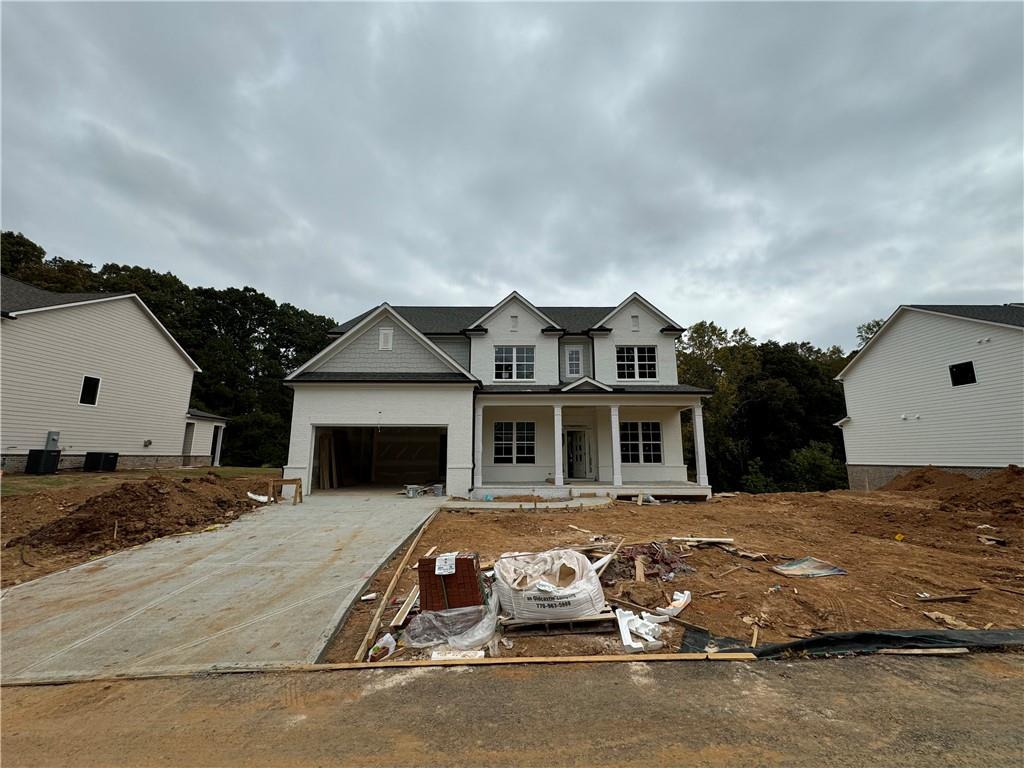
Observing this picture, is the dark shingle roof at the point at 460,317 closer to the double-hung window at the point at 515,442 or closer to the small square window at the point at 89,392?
the double-hung window at the point at 515,442

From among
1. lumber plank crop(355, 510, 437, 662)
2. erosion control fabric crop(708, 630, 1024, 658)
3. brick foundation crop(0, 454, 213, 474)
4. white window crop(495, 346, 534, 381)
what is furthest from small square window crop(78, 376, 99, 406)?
erosion control fabric crop(708, 630, 1024, 658)

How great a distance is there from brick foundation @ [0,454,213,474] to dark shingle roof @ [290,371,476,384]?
9829 mm

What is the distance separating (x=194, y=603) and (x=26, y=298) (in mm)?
18120

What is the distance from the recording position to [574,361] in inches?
689

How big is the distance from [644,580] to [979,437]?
1717cm

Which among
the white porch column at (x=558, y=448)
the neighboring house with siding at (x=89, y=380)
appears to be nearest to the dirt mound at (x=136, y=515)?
the neighboring house with siding at (x=89, y=380)

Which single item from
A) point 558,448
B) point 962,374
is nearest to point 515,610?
point 558,448

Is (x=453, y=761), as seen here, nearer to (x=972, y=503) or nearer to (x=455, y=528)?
(x=455, y=528)

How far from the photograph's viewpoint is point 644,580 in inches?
228

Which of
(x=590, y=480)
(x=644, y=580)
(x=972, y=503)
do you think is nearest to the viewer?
(x=644, y=580)

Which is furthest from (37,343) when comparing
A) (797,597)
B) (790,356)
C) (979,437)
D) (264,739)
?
(790,356)

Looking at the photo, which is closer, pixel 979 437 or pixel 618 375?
pixel 979 437

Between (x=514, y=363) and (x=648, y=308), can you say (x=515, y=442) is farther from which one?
(x=648, y=308)

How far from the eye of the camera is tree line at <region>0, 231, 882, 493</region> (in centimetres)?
2783
